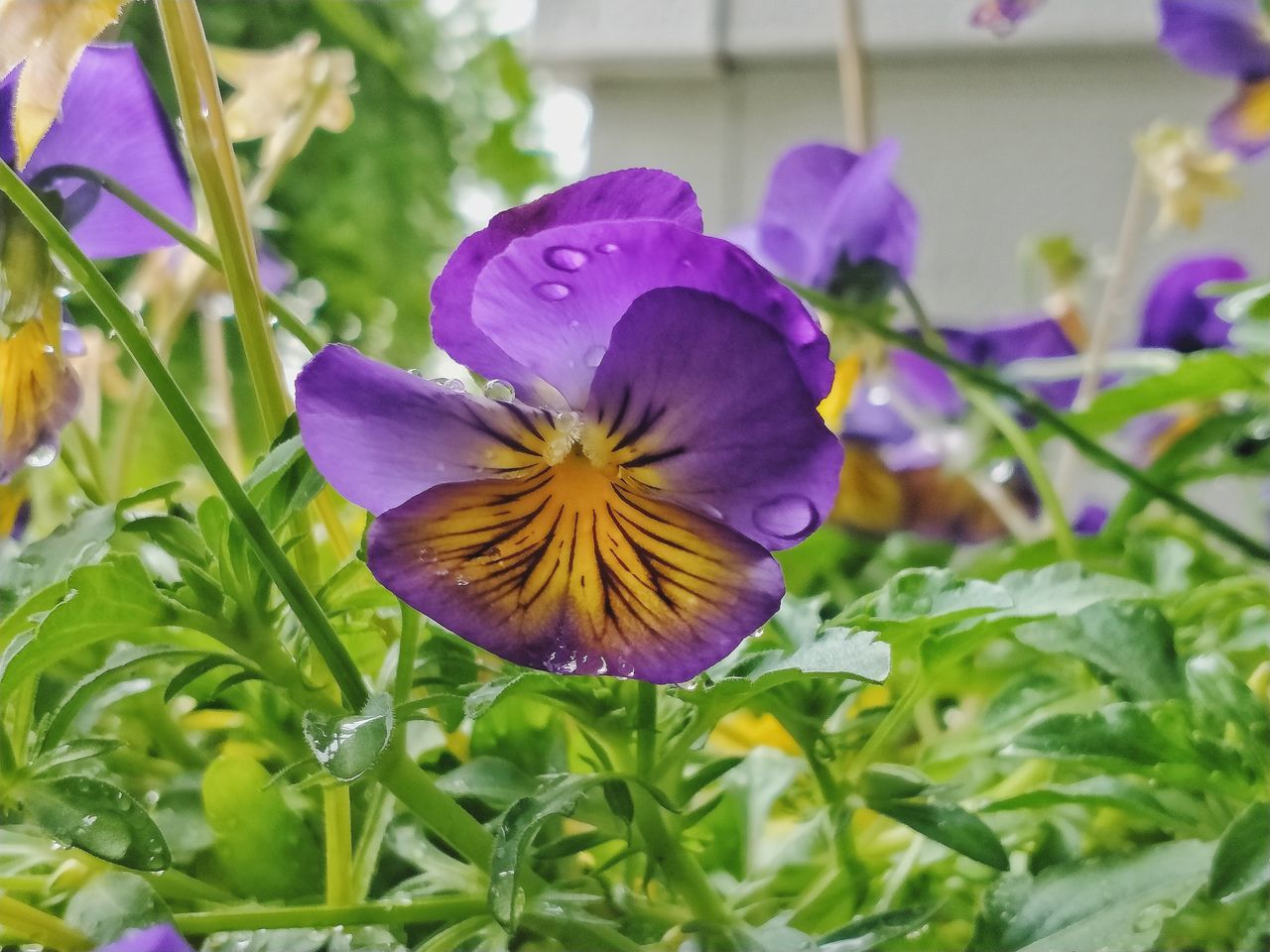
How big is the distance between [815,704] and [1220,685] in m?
0.11

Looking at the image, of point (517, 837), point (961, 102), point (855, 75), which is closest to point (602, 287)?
point (517, 837)

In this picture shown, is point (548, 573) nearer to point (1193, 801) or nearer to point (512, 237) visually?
Answer: point (512, 237)

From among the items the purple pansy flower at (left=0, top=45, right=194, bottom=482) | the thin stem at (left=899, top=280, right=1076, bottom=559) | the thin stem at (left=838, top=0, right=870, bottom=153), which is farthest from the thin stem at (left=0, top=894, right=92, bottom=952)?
the thin stem at (left=838, top=0, right=870, bottom=153)

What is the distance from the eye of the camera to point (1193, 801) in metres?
0.32

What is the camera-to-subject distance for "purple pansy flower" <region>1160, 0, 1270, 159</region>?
547 mm

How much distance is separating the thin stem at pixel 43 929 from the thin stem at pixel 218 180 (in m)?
0.12

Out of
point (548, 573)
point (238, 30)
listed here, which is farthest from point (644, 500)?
point (238, 30)

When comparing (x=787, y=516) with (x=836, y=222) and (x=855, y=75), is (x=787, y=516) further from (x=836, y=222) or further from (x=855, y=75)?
(x=855, y=75)

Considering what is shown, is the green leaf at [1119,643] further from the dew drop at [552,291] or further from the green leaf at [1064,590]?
the dew drop at [552,291]

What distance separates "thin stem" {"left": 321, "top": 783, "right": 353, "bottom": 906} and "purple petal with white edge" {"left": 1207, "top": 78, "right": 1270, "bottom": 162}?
516 mm

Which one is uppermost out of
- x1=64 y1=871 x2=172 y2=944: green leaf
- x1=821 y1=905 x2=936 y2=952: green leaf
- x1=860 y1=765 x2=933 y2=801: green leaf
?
x1=860 y1=765 x2=933 y2=801: green leaf

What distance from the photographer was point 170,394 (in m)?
0.23

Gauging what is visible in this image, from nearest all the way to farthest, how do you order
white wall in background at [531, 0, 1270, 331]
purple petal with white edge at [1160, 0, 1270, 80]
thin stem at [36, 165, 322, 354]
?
1. thin stem at [36, 165, 322, 354]
2. purple petal with white edge at [1160, 0, 1270, 80]
3. white wall in background at [531, 0, 1270, 331]

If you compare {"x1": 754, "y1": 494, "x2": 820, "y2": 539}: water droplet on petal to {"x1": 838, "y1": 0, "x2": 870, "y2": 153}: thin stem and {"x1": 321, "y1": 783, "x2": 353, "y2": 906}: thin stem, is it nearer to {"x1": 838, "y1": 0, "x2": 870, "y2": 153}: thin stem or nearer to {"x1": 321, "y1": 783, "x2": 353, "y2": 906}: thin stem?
{"x1": 321, "y1": 783, "x2": 353, "y2": 906}: thin stem
